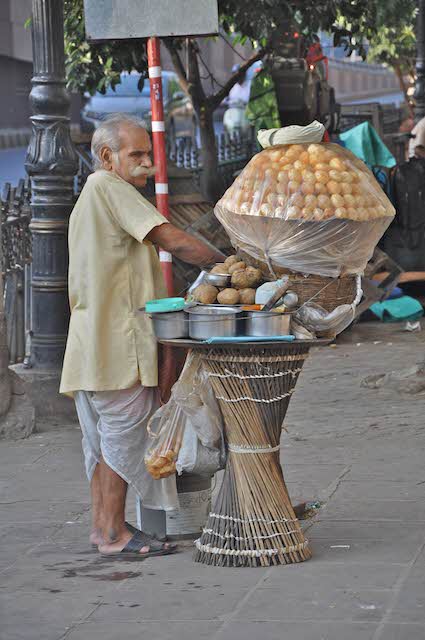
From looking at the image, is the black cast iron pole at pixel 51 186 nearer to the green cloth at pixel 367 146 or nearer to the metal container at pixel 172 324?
the metal container at pixel 172 324

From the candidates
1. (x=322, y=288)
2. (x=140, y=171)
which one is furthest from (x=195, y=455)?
(x=140, y=171)

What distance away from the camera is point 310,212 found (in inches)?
199

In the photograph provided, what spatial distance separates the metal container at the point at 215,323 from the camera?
4.67 metres

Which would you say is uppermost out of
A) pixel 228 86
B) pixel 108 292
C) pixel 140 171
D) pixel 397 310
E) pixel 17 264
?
pixel 228 86

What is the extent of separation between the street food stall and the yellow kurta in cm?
20

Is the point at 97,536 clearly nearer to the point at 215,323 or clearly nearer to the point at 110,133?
the point at 215,323

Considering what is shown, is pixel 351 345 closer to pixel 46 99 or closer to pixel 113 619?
pixel 46 99

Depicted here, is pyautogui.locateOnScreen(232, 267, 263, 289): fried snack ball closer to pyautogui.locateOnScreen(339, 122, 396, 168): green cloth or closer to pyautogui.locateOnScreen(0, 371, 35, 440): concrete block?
pyautogui.locateOnScreen(0, 371, 35, 440): concrete block

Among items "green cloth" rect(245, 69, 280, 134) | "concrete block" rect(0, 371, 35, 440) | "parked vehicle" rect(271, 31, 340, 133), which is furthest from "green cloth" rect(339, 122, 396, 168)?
"concrete block" rect(0, 371, 35, 440)

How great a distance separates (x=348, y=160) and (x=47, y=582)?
7.05 ft

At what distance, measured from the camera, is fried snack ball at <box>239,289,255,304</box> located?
4797mm

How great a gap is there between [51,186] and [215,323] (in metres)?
3.64

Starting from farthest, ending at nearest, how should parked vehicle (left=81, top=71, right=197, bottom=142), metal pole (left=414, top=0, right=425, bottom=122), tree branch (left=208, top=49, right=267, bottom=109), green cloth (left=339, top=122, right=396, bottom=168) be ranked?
parked vehicle (left=81, top=71, right=197, bottom=142), metal pole (left=414, top=0, right=425, bottom=122), green cloth (left=339, top=122, right=396, bottom=168), tree branch (left=208, top=49, right=267, bottom=109)

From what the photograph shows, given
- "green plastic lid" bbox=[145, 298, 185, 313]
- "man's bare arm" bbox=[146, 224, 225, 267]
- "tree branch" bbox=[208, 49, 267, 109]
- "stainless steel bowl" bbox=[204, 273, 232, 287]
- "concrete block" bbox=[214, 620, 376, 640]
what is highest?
"tree branch" bbox=[208, 49, 267, 109]
